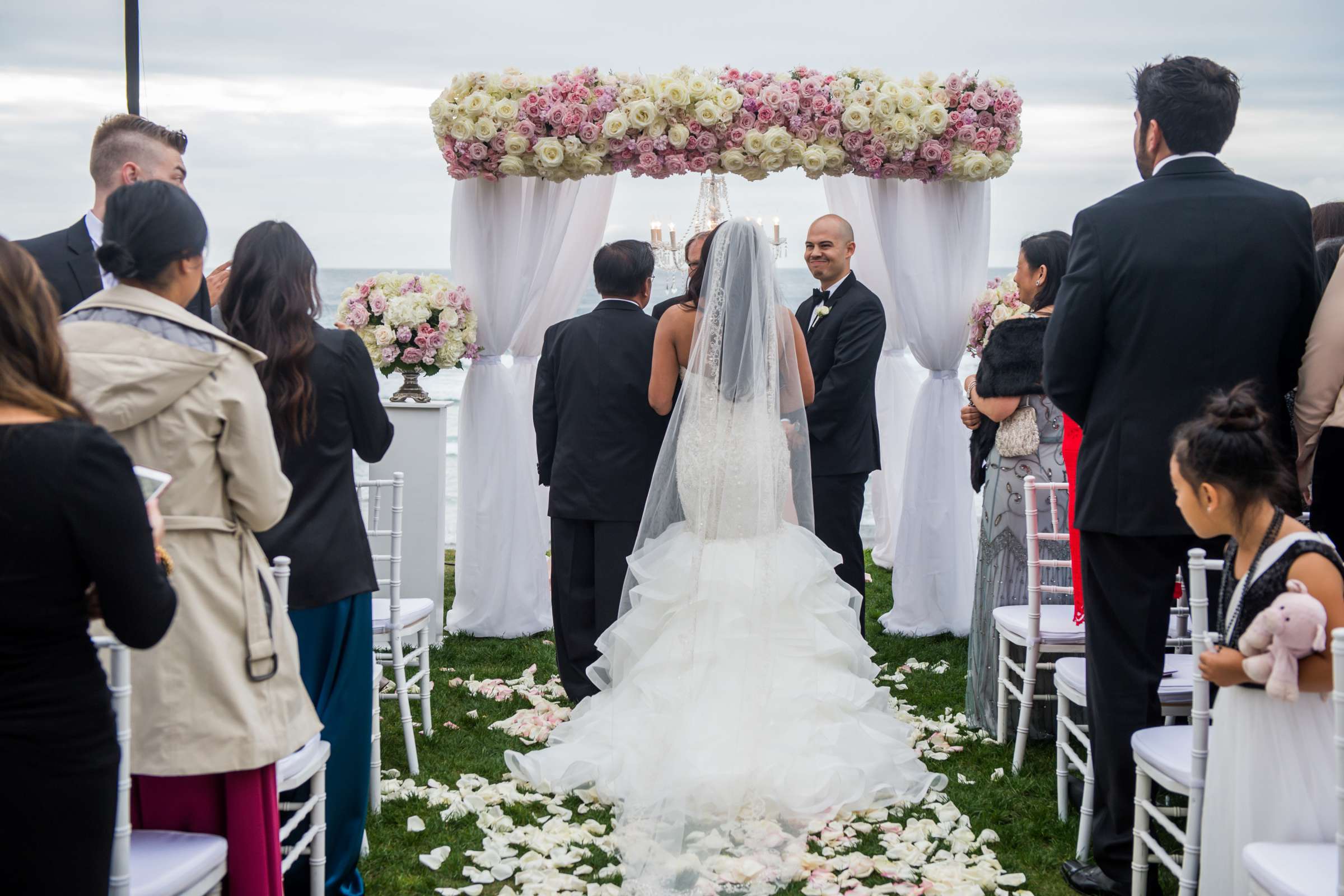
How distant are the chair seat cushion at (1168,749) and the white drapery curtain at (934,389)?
3.35 meters

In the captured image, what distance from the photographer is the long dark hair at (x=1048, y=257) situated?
4418 mm

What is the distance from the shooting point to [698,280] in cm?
440

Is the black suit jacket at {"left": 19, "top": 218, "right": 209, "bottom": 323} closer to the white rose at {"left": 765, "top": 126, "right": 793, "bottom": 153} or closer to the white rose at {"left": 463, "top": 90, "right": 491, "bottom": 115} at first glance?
the white rose at {"left": 463, "top": 90, "right": 491, "bottom": 115}

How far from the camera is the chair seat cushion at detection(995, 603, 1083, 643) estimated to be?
13.4 feet

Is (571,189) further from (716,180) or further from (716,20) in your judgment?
(716,20)

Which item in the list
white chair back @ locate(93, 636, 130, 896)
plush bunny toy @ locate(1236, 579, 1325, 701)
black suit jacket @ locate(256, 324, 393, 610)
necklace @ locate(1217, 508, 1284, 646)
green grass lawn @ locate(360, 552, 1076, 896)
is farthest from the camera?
green grass lawn @ locate(360, 552, 1076, 896)

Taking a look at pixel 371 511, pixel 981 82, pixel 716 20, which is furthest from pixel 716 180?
pixel 716 20

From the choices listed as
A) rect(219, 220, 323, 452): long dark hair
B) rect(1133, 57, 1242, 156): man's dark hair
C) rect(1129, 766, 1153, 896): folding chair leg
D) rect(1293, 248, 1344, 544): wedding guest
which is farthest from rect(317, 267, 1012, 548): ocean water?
rect(1293, 248, 1344, 544): wedding guest

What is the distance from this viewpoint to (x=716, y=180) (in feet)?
23.2

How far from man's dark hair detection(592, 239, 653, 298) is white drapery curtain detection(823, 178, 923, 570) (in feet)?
5.95

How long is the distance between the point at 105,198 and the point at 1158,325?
9.28ft

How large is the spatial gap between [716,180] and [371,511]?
3165 millimetres

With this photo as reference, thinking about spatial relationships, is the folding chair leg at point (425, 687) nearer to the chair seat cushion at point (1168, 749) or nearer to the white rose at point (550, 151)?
the white rose at point (550, 151)

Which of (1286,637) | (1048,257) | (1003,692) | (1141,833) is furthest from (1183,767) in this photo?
(1048,257)
